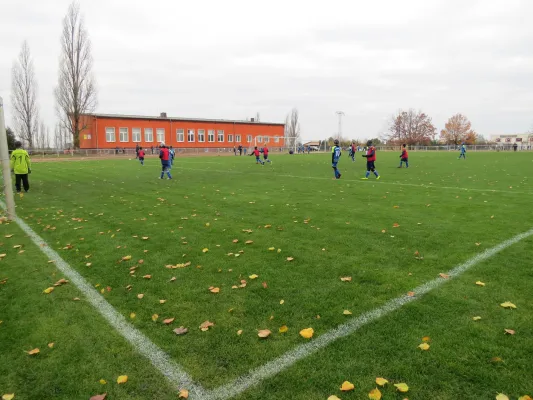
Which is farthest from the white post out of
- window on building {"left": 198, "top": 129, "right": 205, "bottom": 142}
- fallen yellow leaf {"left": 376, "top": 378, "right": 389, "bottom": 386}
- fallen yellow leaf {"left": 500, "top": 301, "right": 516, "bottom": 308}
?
window on building {"left": 198, "top": 129, "right": 205, "bottom": 142}

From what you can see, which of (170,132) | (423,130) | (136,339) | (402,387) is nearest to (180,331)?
(136,339)

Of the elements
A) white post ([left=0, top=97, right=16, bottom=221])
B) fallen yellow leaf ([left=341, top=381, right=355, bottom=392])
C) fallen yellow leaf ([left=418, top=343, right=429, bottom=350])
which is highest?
white post ([left=0, top=97, right=16, bottom=221])

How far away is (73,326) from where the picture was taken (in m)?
3.90

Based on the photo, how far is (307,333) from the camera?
11.7 ft

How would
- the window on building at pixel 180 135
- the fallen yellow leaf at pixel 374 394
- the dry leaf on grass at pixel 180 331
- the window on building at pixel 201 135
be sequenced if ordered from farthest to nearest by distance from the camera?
1. the window on building at pixel 201 135
2. the window on building at pixel 180 135
3. the dry leaf on grass at pixel 180 331
4. the fallen yellow leaf at pixel 374 394

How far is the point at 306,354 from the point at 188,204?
27.5ft

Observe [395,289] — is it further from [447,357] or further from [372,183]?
[372,183]

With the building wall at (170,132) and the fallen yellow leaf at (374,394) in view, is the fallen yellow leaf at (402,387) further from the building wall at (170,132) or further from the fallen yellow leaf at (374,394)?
the building wall at (170,132)

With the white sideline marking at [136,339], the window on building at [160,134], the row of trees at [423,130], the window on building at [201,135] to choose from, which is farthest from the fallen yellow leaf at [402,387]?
the row of trees at [423,130]

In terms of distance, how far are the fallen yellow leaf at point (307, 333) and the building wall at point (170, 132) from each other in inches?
2258

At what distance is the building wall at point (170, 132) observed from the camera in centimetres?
5669

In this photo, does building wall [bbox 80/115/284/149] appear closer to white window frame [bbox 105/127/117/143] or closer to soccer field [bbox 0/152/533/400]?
white window frame [bbox 105/127/117/143]

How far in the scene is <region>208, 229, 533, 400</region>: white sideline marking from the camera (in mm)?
2859

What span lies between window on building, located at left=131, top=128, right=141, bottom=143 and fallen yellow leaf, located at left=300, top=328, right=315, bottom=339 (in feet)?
205
